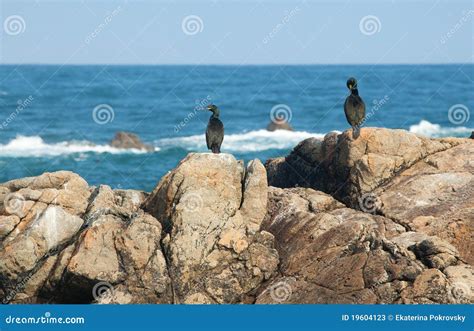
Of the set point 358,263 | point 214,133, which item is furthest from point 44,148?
point 358,263

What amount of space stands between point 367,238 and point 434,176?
141 inches

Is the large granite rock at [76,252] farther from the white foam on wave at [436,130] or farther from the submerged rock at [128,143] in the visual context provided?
the white foam on wave at [436,130]

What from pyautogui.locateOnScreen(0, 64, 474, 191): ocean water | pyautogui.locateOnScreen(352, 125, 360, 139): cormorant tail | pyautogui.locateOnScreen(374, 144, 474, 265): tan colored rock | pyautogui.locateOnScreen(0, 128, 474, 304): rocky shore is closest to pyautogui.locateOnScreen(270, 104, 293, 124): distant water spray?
pyautogui.locateOnScreen(0, 64, 474, 191): ocean water

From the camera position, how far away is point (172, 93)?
11744 cm

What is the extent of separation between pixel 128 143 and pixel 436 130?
32.5 m

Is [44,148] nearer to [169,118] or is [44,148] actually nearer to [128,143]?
[128,143]

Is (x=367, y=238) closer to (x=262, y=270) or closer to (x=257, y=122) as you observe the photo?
(x=262, y=270)

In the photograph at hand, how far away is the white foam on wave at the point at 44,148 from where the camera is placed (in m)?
63.9

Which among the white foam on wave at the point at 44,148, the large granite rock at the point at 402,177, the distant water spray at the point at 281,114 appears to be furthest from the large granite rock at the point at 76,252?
the distant water spray at the point at 281,114

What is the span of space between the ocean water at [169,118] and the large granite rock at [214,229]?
12.1 m

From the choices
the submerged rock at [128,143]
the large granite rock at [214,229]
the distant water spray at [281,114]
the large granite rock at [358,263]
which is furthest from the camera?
the distant water spray at [281,114]

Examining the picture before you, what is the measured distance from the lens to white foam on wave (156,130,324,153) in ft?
217

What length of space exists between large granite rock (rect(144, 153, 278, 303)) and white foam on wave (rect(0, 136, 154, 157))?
40.6 m

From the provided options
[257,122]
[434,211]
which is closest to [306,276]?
[434,211]
